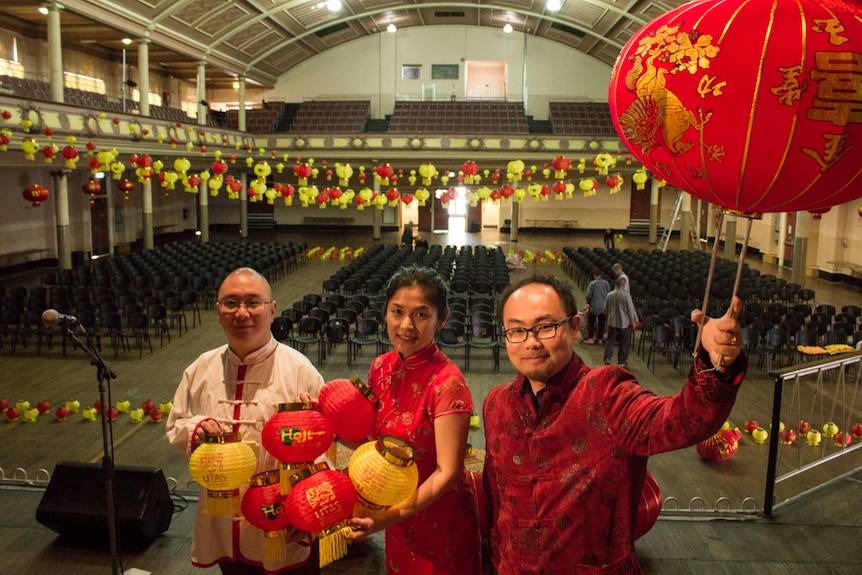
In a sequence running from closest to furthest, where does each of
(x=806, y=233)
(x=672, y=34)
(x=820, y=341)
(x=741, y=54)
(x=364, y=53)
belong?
(x=741, y=54) → (x=672, y=34) → (x=820, y=341) → (x=806, y=233) → (x=364, y=53)

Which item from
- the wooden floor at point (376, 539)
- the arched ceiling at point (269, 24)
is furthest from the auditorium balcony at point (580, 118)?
the wooden floor at point (376, 539)

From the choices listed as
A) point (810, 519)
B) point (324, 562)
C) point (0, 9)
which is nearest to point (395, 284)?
point (324, 562)

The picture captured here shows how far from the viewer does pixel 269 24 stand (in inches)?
1019

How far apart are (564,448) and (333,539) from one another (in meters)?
0.82

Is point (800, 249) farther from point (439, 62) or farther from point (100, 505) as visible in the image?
point (439, 62)

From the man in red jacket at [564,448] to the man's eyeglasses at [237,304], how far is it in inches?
38.6

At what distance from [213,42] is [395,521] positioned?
2520cm

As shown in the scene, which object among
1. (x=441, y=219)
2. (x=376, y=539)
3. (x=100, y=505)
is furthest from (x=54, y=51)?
(x=441, y=219)

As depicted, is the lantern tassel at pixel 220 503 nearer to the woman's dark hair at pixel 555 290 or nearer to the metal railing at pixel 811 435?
the woman's dark hair at pixel 555 290

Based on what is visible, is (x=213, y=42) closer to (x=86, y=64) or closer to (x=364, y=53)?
(x=86, y=64)

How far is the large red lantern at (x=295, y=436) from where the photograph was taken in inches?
86.6

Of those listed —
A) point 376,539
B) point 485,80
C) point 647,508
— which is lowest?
point 376,539

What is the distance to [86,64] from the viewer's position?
2342 centimetres

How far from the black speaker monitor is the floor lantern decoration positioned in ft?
10.6
